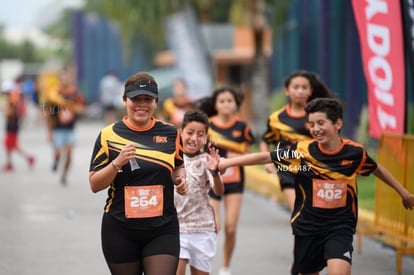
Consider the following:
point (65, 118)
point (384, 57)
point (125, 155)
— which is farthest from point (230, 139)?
point (65, 118)

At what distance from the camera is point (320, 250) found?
23.3 ft

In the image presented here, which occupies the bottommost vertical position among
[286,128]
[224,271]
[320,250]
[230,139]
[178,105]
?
[224,271]

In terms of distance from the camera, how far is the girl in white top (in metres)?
7.27

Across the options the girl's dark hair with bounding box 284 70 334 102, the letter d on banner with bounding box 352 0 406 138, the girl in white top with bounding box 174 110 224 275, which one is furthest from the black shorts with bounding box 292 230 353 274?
the letter d on banner with bounding box 352 0 406 138

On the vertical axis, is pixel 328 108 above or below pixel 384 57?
above

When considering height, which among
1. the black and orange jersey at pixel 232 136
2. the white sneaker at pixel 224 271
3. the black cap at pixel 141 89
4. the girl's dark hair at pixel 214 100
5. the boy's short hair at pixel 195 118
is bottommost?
the white sneaker at pixel 224 271

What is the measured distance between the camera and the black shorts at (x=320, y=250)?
270 inches

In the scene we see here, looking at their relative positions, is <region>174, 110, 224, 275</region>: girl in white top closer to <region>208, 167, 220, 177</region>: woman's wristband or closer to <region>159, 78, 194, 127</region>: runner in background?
<region>208, 167, 220, 177</region>: woman's wristband

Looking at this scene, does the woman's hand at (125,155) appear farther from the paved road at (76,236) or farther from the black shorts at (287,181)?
the paved road at (76,236)

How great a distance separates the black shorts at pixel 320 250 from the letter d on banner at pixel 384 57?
3058 millimetres

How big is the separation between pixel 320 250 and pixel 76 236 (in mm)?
5267

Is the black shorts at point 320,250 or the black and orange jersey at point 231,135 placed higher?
the black and orange jersey at point 231,135

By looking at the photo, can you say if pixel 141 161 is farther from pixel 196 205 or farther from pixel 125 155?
pixel 196 205

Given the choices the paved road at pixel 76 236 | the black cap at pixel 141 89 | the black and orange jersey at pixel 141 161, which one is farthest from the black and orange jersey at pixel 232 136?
the black cap at pixel 141 89
